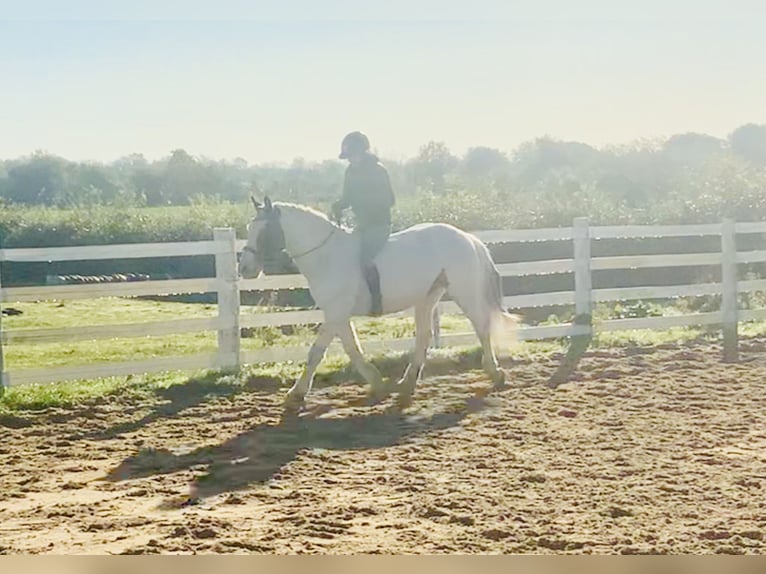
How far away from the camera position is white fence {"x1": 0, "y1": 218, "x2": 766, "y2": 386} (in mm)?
3066

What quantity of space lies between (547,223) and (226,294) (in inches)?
50.8

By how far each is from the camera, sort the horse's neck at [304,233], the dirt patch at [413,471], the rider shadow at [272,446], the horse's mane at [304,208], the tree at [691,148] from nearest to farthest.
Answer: the dirt patch at [413,471] → the rider shadow at [272,446] → the tree at [691,148] → the horse's mane at [304,208] → the horse's neck at [304,233]

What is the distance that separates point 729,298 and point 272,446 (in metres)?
2.27

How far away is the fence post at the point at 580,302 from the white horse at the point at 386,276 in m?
0.25

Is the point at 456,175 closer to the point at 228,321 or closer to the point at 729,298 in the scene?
the point at 228,321

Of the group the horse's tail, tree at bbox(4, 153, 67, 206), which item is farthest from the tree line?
the horse's tail

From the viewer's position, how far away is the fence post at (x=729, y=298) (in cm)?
338

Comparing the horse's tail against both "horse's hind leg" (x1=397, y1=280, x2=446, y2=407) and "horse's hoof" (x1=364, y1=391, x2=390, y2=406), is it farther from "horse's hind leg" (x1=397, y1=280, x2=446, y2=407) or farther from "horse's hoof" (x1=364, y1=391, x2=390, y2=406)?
"horse's hoof" (x1=364, y1=391, x2=390, y2=406)

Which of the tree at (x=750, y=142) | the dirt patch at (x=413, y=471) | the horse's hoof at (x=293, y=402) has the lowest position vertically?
the dirt patch at (x=413, y=471)

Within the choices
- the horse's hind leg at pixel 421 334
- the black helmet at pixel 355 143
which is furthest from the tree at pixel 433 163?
the horse's hind leg at pixel 421 334

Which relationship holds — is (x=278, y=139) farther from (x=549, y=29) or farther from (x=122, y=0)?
(x=549, y=29)

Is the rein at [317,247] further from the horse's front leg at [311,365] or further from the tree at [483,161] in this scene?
the tree at [483,161]

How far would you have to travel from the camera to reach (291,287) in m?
3.56

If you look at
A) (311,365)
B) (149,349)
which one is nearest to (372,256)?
(311,365)
